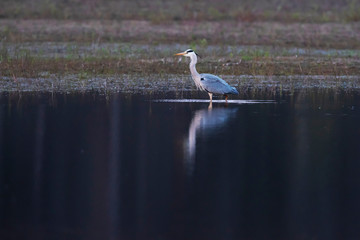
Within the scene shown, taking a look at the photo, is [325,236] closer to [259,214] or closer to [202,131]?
[259,214]

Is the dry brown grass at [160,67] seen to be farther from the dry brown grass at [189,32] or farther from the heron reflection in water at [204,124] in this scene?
the heron reflection in water at [204,124]

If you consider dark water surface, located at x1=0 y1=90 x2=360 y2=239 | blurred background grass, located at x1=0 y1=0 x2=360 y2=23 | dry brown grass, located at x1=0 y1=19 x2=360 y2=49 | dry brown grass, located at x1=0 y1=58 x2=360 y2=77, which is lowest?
dark water surface, located at x1=0 y1=90 x2=360 y2=239

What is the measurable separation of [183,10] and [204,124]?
21621 mm

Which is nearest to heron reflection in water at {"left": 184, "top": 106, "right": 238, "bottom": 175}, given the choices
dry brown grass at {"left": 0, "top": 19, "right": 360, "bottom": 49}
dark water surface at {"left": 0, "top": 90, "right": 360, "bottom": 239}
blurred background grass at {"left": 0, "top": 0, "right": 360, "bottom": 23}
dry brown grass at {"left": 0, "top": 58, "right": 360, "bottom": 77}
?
dark water surface at {"left": 0, "top": 90, "right": 360, "bottom": 239}

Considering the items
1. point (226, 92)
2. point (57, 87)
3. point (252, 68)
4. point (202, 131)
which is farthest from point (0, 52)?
point (202, 131)

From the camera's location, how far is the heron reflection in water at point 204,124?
8.93m

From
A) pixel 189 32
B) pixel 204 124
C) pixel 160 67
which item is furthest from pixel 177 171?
pixel 189 32

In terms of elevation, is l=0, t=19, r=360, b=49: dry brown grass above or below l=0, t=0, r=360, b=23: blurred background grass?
below

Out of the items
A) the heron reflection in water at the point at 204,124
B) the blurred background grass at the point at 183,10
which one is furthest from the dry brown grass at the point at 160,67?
the blurred background grass at the point at 183,10

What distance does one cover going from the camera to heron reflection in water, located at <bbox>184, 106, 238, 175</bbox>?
8.93 metres

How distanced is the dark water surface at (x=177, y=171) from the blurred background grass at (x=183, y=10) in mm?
15513

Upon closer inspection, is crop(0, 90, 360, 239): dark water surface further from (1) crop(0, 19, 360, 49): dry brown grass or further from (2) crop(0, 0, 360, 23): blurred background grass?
(2) crop(0, 0, 360, 23): blurred background grass

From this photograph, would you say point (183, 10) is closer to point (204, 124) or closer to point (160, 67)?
point (160, 67)

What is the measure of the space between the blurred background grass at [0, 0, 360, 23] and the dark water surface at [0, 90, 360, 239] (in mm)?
15513
